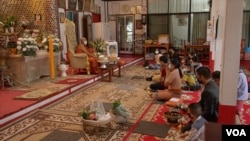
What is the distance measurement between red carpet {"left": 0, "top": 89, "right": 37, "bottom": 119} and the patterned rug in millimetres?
270

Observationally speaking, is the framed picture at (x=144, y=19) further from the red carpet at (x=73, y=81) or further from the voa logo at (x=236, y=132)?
the voa logo at (x=236, y=132)

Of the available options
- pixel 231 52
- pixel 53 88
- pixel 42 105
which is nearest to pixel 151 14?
pixel 53 88

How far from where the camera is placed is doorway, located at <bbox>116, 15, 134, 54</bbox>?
12375 mm

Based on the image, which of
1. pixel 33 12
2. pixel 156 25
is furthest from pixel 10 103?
pixel 156 25

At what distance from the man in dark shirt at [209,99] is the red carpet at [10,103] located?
116 inches

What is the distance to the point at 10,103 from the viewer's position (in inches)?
175

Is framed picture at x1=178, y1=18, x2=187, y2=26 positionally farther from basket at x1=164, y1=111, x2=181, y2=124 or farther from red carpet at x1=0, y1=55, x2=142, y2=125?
basket at x1=164, y1=111, x2=181, y2=124

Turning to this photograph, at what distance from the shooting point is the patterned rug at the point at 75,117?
327cm

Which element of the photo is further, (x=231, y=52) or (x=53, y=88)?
(x=53, y=88)

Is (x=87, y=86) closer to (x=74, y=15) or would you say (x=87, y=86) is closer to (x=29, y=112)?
(x=29, y=112)

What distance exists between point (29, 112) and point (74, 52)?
342 centimetres

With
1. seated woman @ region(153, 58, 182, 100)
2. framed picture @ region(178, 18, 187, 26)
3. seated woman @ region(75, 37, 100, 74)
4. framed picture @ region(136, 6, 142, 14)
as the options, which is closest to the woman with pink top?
seated woman @ region(153, 58, 182, 100)

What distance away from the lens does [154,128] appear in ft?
11.3

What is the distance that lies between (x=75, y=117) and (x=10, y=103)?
1.40 metres
